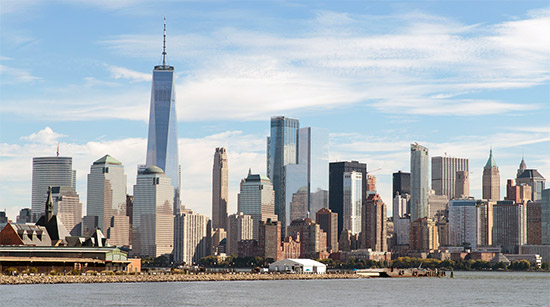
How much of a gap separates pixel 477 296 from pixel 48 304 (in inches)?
2967

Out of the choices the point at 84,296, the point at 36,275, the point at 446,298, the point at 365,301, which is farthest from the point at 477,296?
the point at 36,275

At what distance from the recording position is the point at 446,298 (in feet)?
468

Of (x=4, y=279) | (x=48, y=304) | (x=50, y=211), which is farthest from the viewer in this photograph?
(x=50, y=211)

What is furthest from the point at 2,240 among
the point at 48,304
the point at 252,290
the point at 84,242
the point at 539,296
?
the point at 539,296

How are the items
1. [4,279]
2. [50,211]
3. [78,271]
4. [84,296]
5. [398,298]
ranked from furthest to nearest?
[50,211] → [78,271] → [4,279] → [398,298] → [84,296]

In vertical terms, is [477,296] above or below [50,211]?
below

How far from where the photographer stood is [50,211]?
18950 centimetres

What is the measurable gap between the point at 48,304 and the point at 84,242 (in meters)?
74.4

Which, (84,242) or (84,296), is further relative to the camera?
(84,242)

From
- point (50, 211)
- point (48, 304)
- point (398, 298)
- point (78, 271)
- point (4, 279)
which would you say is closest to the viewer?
point (48, 304)

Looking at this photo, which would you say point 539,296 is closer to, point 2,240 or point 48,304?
point 48,304

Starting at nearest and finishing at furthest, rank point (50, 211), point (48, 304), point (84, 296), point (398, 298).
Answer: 1. point (48, 304)
2. point (84, 296)
3. point (398, 298)
4. point (50, 211)

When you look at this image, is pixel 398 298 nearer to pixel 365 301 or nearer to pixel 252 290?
pixel 365 301

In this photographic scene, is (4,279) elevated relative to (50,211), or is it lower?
lower
